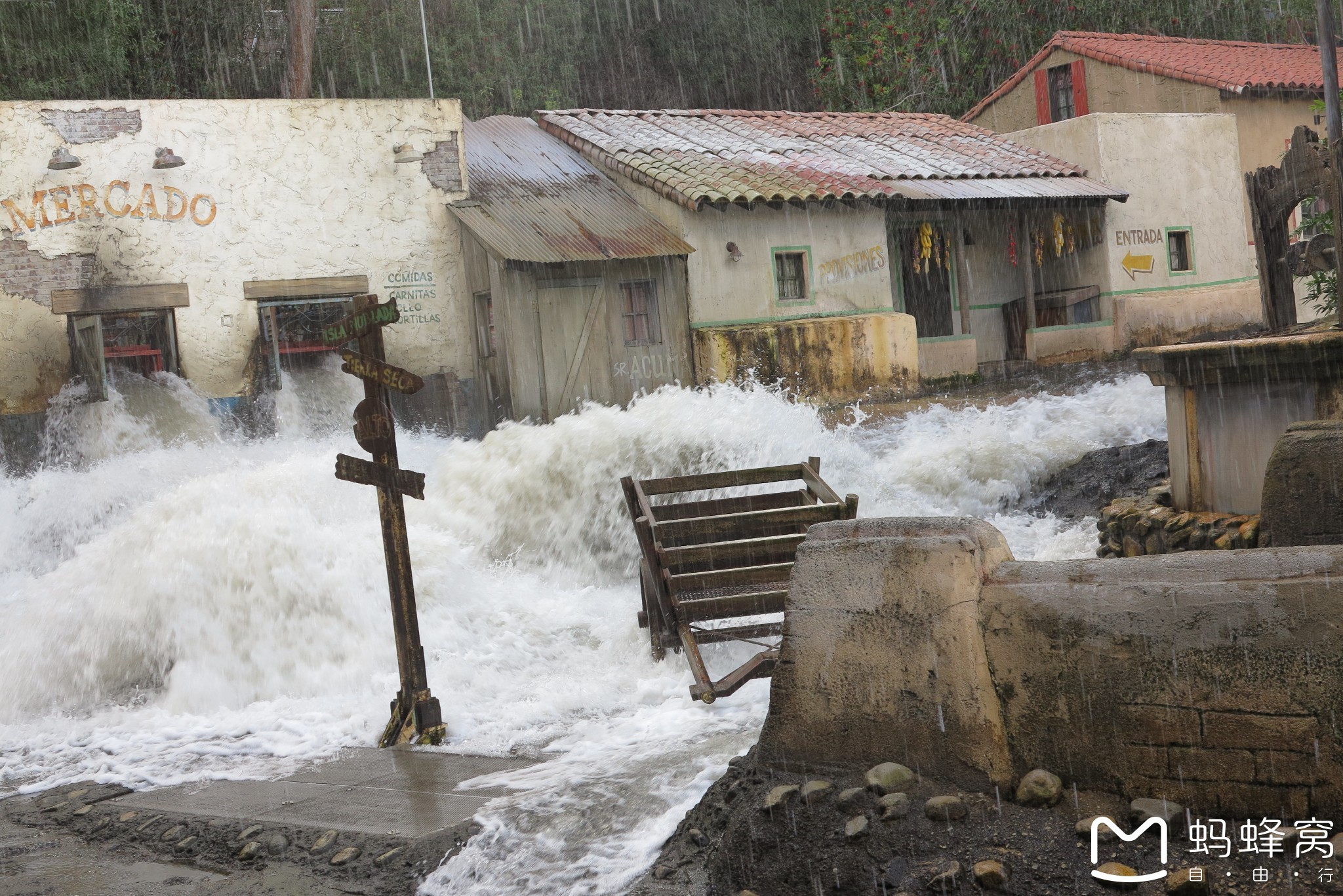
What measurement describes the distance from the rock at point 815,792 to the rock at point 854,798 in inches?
2.6

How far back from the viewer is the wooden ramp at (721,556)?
23.4 ft

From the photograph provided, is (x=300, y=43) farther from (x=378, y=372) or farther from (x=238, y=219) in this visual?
(x=378, y=372)

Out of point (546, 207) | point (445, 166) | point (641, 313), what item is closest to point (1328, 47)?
point (641, 313)

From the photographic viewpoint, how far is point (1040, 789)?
321cm

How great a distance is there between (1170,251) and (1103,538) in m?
13.7

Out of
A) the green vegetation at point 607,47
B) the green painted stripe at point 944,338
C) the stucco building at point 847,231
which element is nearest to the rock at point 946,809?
the stucco building at point 847,231

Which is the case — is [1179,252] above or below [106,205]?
below

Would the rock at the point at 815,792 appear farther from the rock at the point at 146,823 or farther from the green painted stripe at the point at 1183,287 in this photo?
the green painted stripe at the point at 1183,287

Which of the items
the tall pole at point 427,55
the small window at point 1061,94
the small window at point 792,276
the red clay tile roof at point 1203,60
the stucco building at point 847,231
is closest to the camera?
the stucco building at point 847,231

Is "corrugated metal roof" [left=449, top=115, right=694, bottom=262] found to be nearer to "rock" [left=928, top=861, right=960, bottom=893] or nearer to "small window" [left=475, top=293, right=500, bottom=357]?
"small window" [left=475, top=293, right=500, bottom=357]

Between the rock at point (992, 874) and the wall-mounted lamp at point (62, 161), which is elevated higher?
the wall-mounted lamp at point (62, 161)

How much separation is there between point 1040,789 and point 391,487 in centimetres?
434

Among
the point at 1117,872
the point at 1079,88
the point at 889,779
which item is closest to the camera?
the point at 1117,872

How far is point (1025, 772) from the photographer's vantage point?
10.9 ft
